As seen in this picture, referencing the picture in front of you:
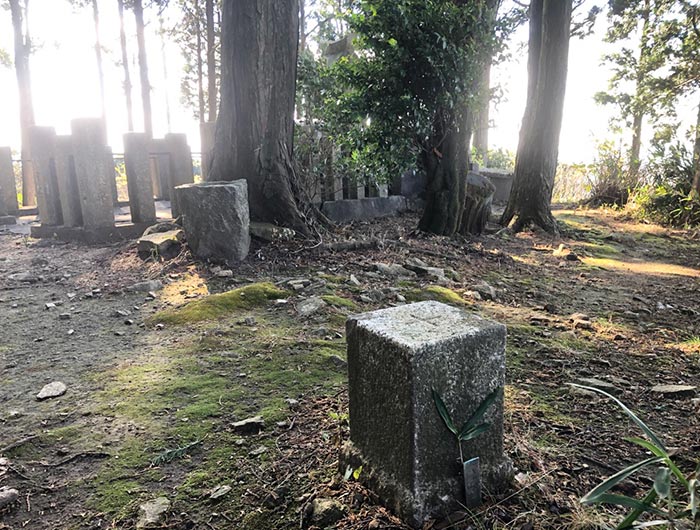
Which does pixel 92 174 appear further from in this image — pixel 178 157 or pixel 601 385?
pixel 601 385

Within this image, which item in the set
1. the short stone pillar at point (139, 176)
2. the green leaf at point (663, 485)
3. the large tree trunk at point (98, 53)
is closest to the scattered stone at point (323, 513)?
the green leaf at point (663, 485)

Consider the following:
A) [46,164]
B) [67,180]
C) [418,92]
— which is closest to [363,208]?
[418,92]

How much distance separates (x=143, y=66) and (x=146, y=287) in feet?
57.9

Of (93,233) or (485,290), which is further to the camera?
(93,233)

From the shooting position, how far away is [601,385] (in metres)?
2.54

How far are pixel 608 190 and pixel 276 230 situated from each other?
29.5ft

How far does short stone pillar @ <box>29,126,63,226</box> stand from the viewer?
21.3ft

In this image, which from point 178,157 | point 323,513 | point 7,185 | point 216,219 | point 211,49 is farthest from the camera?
point 211,49

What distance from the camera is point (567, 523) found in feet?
4.85

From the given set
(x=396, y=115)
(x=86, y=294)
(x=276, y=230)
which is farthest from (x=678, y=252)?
(x=86, y=294)

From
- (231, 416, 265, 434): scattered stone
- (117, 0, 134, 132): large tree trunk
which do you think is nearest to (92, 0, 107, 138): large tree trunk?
(117, 0, 134, 132): large tree trunk

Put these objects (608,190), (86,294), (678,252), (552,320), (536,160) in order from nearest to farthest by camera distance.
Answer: (552,320)
(86,294)
(678,252)
(536,160)
(608,190)

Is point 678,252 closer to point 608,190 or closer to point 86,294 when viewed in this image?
point 608,190

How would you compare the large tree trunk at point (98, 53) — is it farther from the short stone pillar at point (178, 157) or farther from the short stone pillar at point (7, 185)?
the short stone pillar at point (178, 157)
